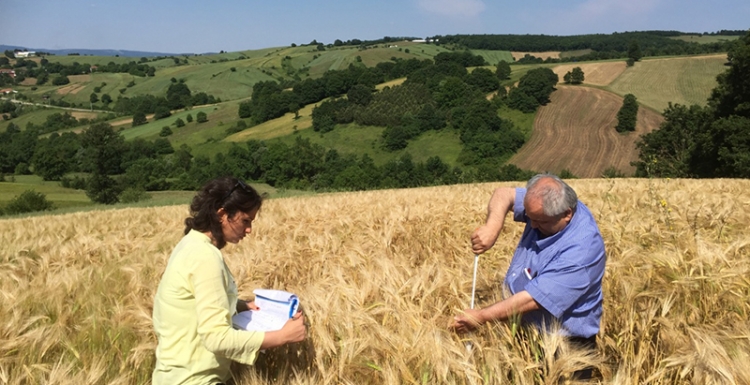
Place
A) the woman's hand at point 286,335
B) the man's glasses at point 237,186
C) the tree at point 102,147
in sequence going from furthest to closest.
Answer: the tree at point 102,147, the man's glasses at point 237,186, the woman's hand at point 286,335

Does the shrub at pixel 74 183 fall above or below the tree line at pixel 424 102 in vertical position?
below

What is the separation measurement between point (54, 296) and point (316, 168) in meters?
72.0

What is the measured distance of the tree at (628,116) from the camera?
71.4m

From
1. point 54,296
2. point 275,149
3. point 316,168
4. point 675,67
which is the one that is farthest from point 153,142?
point 675,67

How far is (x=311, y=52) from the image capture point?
185 meters

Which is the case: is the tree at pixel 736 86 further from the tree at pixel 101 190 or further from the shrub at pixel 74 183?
the shrub at pixel 74 183

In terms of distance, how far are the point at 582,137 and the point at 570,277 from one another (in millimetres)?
77736

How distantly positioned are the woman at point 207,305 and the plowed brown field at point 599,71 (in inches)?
4091

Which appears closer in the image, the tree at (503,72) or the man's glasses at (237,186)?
the man's glasses at (237,186)

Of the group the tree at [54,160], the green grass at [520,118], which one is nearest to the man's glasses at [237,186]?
the green grass at [520,118]

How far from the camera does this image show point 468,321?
2535 millimetres

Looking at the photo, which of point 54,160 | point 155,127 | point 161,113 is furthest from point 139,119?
point 54,160

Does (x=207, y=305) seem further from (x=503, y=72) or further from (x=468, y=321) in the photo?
(x=503, y=72)

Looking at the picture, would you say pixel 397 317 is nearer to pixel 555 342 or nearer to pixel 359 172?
pixel 555 342
